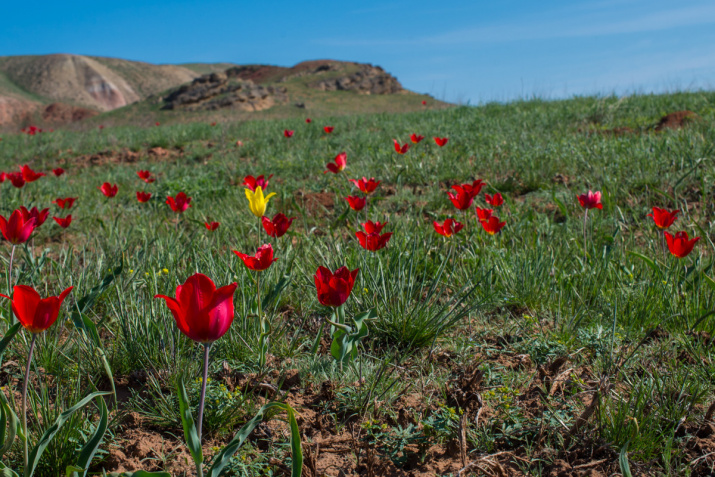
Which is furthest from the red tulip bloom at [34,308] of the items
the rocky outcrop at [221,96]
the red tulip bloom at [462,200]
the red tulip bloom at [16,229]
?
the rocky outcrop at [221,96]

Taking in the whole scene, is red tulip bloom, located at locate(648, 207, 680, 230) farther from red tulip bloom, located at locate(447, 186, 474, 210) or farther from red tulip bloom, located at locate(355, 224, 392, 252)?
red tulip bloom, located at locate(355, 224, 392, 252)

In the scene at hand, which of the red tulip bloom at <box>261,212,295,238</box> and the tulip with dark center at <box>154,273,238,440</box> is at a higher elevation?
the red tulip bloom at <box>261,212,295,238</box>

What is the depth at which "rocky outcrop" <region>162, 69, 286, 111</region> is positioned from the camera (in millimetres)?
25266

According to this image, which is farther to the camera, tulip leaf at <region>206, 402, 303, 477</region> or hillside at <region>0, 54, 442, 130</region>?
hillside at <region>0, 54, 442, 130</region>

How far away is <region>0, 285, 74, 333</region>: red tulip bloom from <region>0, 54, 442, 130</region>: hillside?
16.4m

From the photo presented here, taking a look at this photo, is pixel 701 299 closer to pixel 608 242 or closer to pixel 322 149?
pixel 608 242

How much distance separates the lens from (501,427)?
59.2 inches

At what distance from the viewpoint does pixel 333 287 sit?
1365 mm

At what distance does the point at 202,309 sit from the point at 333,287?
1.51 feet

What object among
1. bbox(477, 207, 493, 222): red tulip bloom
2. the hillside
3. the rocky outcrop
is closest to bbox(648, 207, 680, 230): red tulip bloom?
bbox(477, 207, 493, 222): red tulip bloom

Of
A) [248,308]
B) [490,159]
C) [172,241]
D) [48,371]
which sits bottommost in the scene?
[48,371]

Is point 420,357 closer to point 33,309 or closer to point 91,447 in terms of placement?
point 91,447

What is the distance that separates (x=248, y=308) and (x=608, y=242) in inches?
84.1

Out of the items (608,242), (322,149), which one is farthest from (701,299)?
(322,149)
